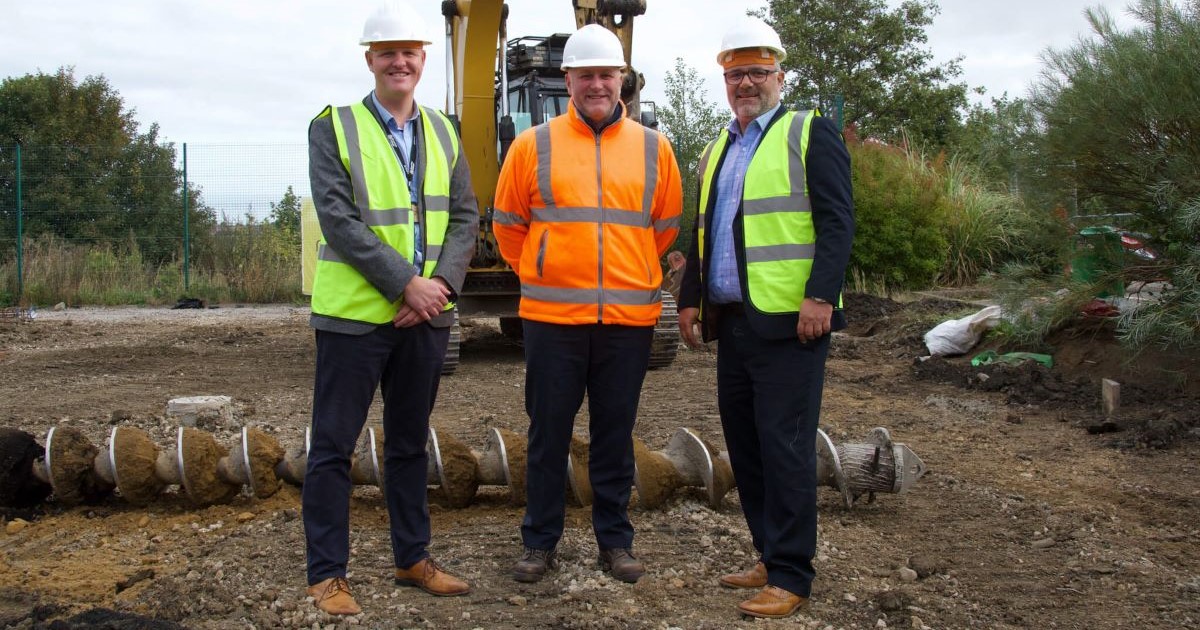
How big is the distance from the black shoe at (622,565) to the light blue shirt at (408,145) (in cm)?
128

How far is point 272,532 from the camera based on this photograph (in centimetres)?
468

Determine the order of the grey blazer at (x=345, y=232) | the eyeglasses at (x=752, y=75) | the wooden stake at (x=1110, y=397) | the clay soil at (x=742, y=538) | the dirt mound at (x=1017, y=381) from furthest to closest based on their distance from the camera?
the dirt mound at (x=1017, y=381) < the wooden stake at (x=1110, y=397) < the eyeglasses at (x=752, y=75) < the clay soil at (x=742, y=538) < the grey blazer at (x=345, y=232)

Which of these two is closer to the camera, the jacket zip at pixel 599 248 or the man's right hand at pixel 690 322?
the jacket zip at pixel 599 248

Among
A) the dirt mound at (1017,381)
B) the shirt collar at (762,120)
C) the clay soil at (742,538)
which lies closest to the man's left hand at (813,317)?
the shirt collar at (762,120)

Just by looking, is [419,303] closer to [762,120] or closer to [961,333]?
[762,120]

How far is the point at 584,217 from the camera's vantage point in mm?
4059

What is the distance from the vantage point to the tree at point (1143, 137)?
A: 739 centimetres

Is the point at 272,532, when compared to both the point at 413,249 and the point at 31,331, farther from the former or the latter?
the point at 31,331

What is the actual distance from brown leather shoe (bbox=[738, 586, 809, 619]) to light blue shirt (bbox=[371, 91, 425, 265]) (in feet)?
5.24

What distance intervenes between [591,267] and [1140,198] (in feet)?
18.1

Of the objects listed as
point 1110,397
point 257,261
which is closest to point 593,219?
point 1110,397

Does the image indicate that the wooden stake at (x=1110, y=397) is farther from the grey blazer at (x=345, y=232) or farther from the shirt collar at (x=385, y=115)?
the shirt collar at (x=385, y=115)

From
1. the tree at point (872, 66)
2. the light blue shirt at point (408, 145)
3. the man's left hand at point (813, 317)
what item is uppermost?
the tree at point (872, 66)

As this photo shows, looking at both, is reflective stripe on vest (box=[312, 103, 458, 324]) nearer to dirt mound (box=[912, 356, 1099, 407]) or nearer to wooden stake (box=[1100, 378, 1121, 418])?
wooden stake (box=[1100, 378, 1121, 418])
